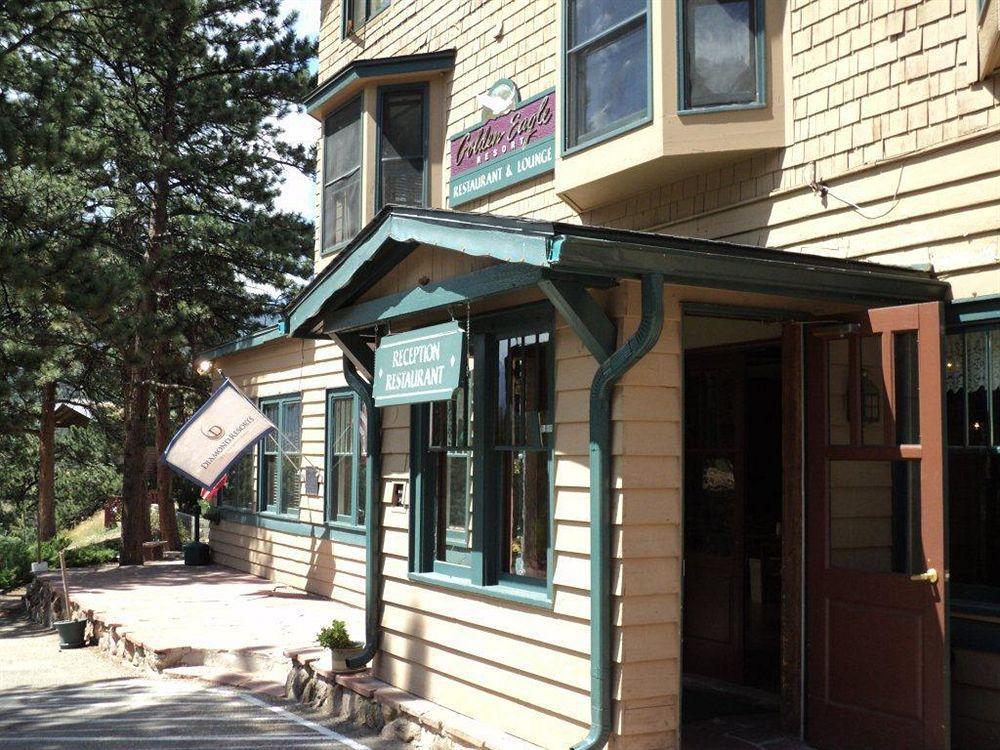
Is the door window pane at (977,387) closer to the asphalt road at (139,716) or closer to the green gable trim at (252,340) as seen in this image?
the asphalt road at (139,716)

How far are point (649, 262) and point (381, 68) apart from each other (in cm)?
706

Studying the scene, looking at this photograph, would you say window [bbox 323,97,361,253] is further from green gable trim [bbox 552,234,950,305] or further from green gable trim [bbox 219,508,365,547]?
green gable trim [bbox 552,234,950,305]

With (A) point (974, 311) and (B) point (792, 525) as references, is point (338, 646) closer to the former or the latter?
(B) point (792, 525)

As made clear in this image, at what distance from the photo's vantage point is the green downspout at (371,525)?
23.8 ft

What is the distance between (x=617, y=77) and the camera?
23.9ft

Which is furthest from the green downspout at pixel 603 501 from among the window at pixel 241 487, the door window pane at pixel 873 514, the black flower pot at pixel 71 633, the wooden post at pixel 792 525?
the window at pixel 241 487

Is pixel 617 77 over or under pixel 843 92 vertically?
over

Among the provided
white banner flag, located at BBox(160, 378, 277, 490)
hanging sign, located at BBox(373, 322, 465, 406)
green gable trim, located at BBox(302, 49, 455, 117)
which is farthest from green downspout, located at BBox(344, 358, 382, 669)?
white banner flag, located at BBox(160, 378, 277, 490)

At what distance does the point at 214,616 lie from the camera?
10.8 meters

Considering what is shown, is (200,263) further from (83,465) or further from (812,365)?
(812,365)

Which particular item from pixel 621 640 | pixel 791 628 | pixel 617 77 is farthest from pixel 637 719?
pixel 617 77

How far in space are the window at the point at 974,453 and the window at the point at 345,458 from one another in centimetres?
711

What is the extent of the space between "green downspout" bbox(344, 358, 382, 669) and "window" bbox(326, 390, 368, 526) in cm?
390

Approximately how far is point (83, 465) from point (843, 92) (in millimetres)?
30459
